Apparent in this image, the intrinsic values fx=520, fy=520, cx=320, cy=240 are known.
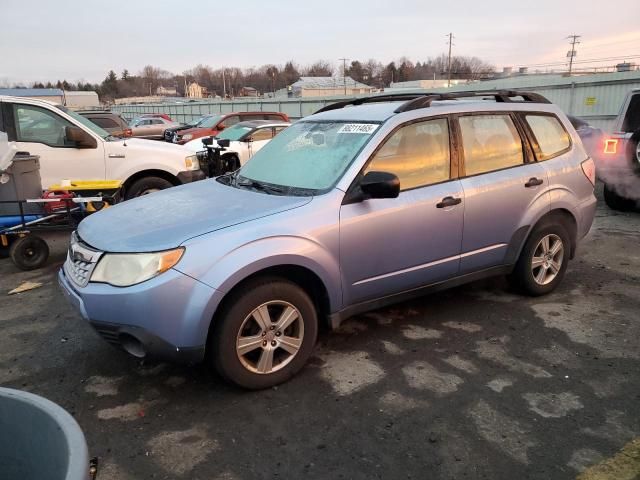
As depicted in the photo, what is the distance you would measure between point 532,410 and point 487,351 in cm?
77

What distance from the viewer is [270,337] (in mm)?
3256

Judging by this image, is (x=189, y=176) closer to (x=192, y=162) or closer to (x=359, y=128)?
(x=192, y=162)

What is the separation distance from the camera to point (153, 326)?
2920mm

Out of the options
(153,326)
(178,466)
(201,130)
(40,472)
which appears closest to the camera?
(40,472)

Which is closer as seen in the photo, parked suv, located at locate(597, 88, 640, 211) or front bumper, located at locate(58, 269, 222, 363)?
front bumper, located at locate(58, 269, 222, 363)

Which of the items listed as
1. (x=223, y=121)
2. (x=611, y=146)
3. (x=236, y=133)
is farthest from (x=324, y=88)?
(x=611, y=146)

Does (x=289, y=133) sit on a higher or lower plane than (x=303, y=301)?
higher

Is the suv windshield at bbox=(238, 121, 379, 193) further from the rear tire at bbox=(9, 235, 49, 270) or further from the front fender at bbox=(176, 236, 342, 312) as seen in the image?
the rear tire at bbox=(9, 235, 49, 270)

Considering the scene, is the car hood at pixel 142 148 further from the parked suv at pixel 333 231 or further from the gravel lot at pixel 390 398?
the parked suv at pixel 333 231

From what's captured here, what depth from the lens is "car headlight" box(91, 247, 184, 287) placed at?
2947 millimetres

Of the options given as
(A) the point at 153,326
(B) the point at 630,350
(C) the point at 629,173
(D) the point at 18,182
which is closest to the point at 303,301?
(A) the point at 153,326

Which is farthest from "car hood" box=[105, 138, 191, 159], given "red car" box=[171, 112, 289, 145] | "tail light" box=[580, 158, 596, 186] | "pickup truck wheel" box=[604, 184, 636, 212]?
"red car" box=[171, 112, 289, 145]

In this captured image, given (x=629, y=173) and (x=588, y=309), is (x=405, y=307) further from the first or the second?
(x=629, y=173)

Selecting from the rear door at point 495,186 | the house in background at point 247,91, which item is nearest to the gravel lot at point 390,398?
the rear door at point 495,186
